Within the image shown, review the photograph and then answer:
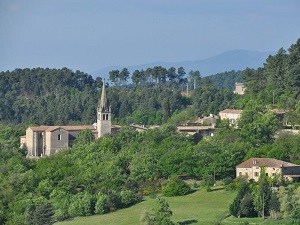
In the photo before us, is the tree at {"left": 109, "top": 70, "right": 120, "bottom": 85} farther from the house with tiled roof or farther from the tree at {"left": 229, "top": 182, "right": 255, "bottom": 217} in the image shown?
the tree at {"left": 229, "top": 182, "right": 255, "bottom": 217}

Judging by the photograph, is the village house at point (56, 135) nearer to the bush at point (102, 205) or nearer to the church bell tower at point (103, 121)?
the church bell tower at point (103, 121)

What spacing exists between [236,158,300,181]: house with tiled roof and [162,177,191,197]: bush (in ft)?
9.60

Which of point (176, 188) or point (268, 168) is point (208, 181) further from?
point (268, 168)

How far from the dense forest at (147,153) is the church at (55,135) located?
1144 mm

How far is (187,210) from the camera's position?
39906mm

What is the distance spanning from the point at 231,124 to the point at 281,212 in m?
15.4

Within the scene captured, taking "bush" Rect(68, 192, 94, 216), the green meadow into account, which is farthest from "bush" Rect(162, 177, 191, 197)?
"bush" Rect(68, 192, 94, 216)

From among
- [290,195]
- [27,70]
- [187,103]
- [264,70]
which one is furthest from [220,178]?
[27,70]

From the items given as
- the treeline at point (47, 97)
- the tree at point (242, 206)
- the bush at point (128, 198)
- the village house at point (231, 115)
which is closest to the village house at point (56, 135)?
the village house at point (231, 115)

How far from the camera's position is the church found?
5716 centimetres

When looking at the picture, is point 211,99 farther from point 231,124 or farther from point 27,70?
point 27,70

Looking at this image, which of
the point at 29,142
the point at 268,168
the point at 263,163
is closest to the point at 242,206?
the point at 268,168

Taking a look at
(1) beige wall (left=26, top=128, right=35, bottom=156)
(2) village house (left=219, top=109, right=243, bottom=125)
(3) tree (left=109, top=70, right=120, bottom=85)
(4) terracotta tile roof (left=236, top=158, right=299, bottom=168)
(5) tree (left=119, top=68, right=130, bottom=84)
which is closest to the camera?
(4) terracotta tile roof (left=236, top=158, right=299, bottom=168)

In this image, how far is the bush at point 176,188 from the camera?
42.8m
